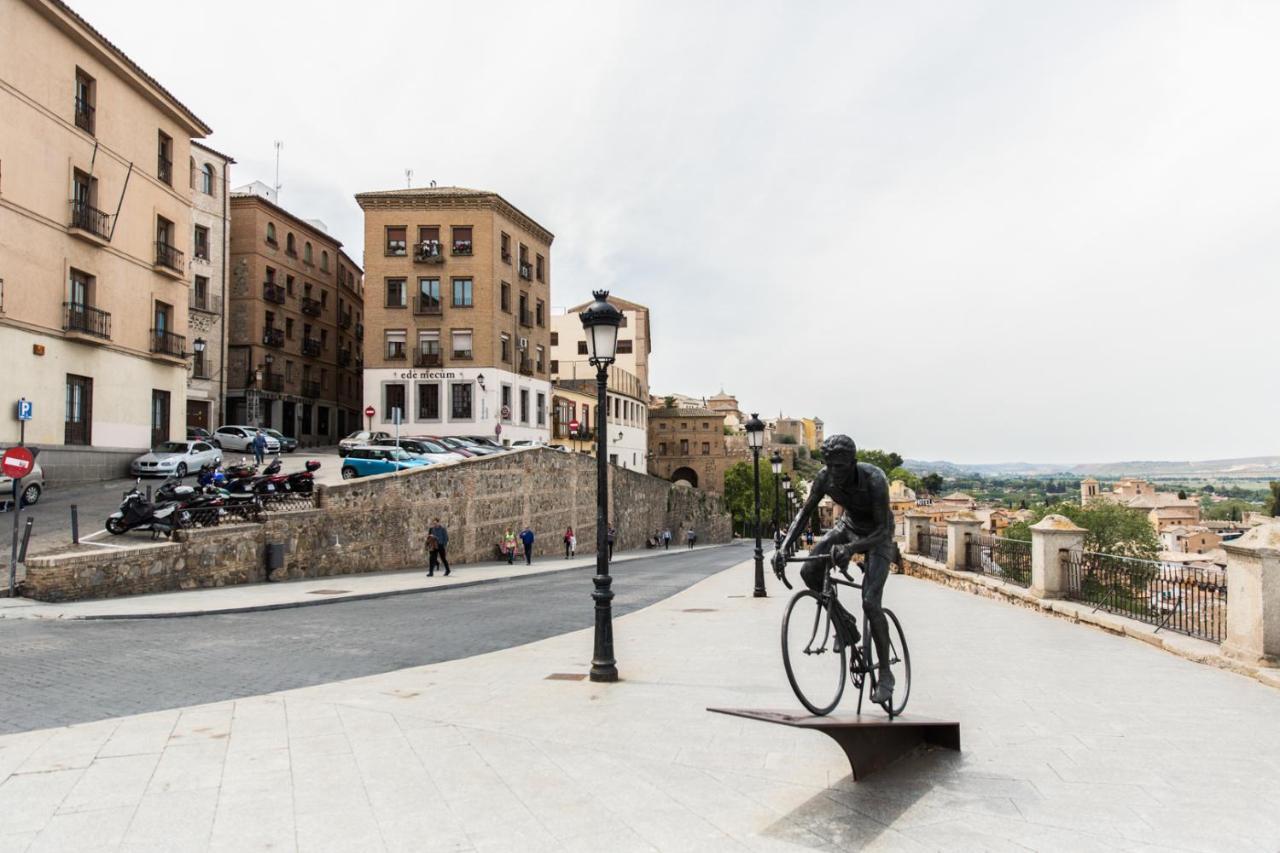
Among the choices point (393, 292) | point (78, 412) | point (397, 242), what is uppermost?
point (397, 242)

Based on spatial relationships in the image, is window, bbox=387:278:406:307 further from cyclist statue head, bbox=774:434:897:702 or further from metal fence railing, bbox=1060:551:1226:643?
cyclist statue head, bbox=774:434:897:702

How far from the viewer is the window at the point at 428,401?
44.9 meters

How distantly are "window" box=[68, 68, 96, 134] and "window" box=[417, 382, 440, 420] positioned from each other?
21235mm

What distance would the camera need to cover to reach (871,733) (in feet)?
16.0

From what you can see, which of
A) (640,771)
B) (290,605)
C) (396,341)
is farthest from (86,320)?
(640,771)

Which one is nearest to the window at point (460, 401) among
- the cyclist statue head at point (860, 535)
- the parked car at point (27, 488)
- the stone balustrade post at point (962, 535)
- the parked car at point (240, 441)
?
the parked car at point (240, 441)

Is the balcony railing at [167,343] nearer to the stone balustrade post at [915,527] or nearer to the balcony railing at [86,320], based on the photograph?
the balcony railing at [86,320]

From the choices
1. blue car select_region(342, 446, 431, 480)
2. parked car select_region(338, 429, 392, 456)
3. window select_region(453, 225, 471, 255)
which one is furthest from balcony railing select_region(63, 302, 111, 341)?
window select_region(453, 225, 471, 255)

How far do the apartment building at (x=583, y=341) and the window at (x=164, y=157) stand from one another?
129ft

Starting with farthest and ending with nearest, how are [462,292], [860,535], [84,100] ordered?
[462,292] < [84,100] < [860,535]

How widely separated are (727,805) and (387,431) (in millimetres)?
42191

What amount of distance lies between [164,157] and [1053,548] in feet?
105

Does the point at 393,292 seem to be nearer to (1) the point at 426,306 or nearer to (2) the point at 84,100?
(1) the point at 426,306

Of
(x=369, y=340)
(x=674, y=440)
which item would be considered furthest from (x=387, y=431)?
(x=674, y=440)
